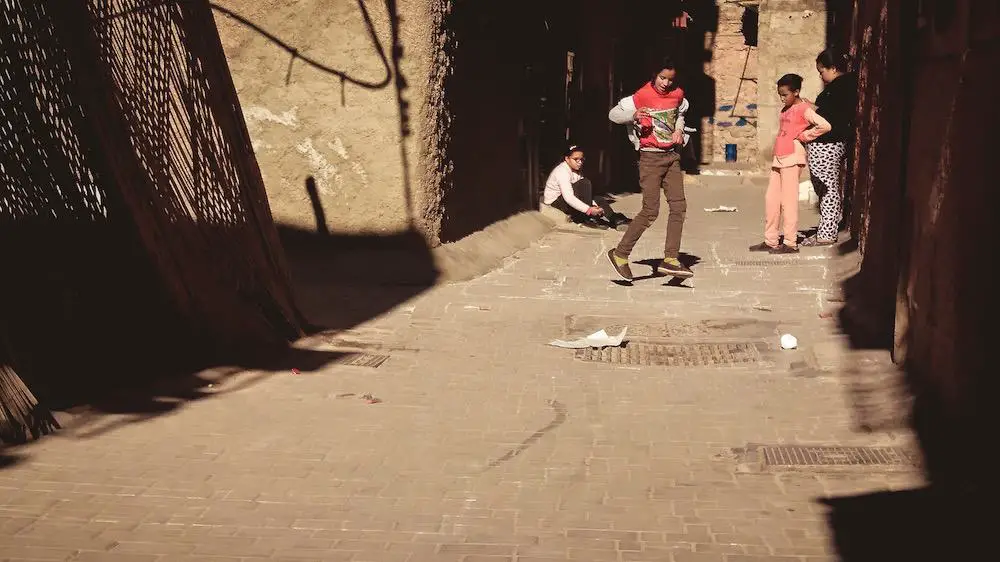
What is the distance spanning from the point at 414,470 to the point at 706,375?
242 cm

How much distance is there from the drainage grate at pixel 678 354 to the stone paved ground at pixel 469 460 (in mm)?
175

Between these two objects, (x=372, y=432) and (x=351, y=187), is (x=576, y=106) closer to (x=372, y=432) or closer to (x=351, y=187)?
(x=351, y=187)

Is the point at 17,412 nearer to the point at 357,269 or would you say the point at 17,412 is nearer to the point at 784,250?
the point at 357,269

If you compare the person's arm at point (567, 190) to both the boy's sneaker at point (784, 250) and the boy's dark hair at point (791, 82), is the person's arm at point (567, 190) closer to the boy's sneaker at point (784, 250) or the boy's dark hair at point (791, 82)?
the boy's sneaker at point (784, 250)

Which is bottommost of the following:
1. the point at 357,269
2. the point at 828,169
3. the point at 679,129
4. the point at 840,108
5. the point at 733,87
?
the point at 733,87

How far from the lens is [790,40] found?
19.3m

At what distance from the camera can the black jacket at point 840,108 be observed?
11.0 metres

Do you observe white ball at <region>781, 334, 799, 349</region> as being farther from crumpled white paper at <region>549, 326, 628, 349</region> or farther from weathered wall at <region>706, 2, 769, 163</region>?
weathered wall at <region>706, 2, 769, 163</region>

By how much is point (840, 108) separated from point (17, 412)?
852 centimetres

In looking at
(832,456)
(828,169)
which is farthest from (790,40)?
(832,456)

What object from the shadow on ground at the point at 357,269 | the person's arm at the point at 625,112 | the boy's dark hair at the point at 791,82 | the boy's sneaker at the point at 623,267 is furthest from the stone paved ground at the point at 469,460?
the boy's dark hair at the point at 791,82

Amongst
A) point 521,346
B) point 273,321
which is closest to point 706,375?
point 521,346

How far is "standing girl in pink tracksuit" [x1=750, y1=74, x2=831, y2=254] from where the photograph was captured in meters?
11.0

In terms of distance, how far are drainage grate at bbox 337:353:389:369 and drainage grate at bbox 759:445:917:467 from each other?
8.72 feet
